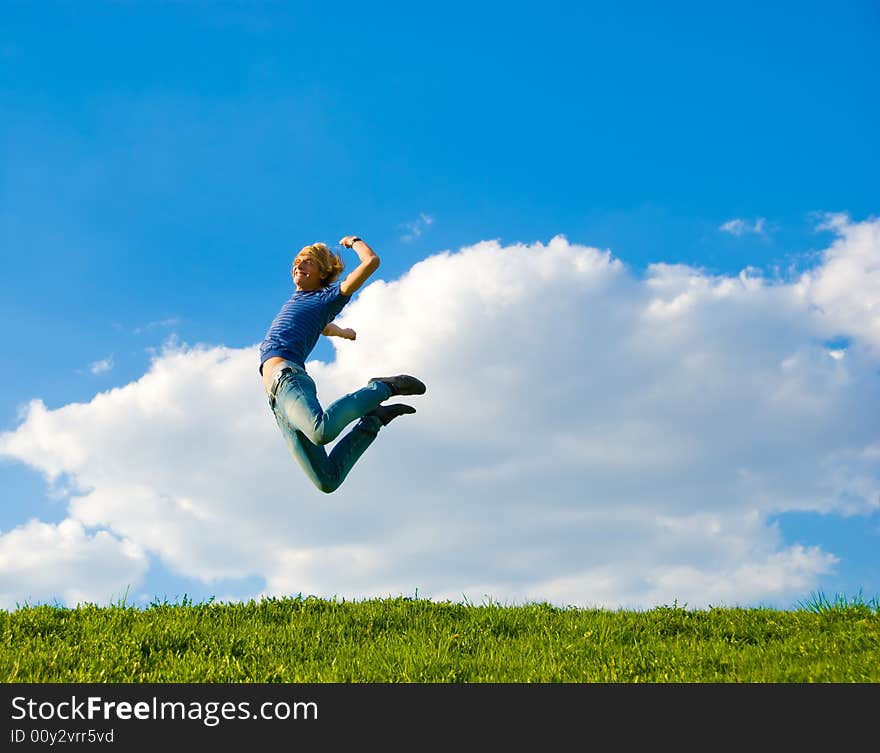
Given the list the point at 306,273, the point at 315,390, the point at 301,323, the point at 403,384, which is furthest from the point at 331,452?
the point at 306,273

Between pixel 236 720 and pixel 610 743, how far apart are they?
293 centimetres

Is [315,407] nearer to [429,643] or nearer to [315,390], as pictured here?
[315,390]

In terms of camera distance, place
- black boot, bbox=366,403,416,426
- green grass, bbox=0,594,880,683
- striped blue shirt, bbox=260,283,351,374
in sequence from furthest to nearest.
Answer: black boot, bbox=366,403,416,426
striped blue shirt, bbox=260,283,351,374
green grass, bbox=0,594,880,683

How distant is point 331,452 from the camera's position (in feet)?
28.9

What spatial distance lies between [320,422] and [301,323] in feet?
4.47

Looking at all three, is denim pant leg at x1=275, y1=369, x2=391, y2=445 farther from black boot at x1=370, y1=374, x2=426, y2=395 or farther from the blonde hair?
the blonde hair

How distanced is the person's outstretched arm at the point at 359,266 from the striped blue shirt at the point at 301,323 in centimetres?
20

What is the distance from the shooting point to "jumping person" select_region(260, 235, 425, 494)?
27.1 feet

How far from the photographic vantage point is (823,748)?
6.39m

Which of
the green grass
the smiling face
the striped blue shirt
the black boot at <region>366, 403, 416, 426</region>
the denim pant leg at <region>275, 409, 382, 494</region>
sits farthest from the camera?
the smiling face

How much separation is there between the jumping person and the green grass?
6.17 feet

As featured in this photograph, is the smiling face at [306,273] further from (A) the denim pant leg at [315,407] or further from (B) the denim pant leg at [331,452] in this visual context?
(B) the denim pant leg at [331,452]

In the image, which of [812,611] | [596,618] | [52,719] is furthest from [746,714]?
[52,719]

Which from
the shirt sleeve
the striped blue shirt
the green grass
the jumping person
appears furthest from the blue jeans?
the green grass
